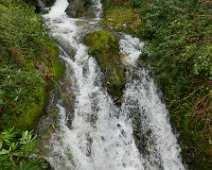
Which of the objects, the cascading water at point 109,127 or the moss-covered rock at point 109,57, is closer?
the cascading water at point 109,127

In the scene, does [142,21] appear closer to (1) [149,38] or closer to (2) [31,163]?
(1) [149,38]

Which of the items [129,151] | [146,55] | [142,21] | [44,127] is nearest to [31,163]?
[44,127]

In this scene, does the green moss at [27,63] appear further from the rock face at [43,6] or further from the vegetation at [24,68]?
the rock face at [43,6]

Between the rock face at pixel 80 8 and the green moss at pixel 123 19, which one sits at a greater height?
the green moss at pixel 123 19

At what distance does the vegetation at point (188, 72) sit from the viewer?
32.0 feet

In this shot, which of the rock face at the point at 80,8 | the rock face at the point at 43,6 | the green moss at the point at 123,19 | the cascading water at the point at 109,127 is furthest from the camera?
the rock face at the point at 43,6

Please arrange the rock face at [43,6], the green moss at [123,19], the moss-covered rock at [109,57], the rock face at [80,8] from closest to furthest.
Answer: the moss-covered rock at [109,57] < the green moss at [123,19] < the rock face at [80,8] < the rock face at [43,6]

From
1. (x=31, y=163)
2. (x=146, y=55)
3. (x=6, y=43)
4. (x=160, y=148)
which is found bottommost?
(x=160, y=148)

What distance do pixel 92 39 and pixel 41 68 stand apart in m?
2.59

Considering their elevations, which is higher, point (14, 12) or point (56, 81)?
point (14, 12)

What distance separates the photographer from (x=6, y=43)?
10.3 meters

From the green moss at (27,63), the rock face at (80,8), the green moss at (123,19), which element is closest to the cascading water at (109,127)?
the green moss at (27,63)

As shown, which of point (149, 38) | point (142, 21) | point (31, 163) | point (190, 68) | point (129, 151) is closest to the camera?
point (31, 163)

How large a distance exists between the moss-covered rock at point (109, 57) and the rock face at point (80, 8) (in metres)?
4.08
